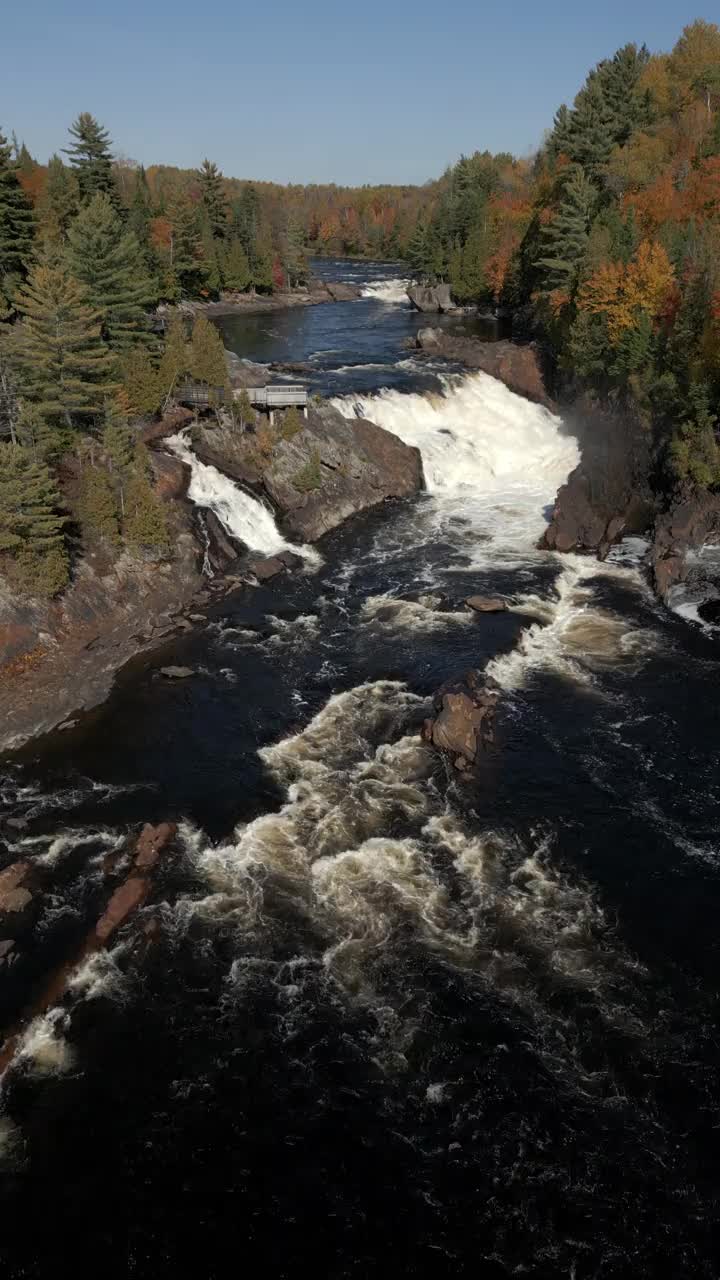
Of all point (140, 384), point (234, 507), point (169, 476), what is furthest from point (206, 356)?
point (234, 507)

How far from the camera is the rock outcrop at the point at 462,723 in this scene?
3588 cm

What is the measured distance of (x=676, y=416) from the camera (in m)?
58.8

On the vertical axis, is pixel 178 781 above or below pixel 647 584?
below

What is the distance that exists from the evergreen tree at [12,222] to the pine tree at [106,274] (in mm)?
18435

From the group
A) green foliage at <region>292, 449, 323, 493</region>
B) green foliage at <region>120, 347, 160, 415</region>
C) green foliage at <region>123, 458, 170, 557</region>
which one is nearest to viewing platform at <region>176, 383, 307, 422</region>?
green foliage at <region>120, 347, 160, 415</region>

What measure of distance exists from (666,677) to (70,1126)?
109 feet

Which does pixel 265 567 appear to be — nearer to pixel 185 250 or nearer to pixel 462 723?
pixel 462 723

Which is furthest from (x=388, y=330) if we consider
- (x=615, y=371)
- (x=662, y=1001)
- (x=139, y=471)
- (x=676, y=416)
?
(x=662, y=1001)

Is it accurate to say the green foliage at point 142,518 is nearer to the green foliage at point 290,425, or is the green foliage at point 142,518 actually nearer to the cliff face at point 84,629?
the cliff face at point 84,629

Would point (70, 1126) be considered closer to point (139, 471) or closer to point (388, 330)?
point (139, 471)

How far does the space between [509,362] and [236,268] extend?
73659mm

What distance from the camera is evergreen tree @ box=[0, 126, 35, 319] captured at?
74625 mm

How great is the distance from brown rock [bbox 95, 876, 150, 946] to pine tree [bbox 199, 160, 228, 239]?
451 feet

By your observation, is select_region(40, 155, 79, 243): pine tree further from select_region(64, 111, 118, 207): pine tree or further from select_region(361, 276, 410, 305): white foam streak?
select_region(361, 276, 410, 305): white foam streak
